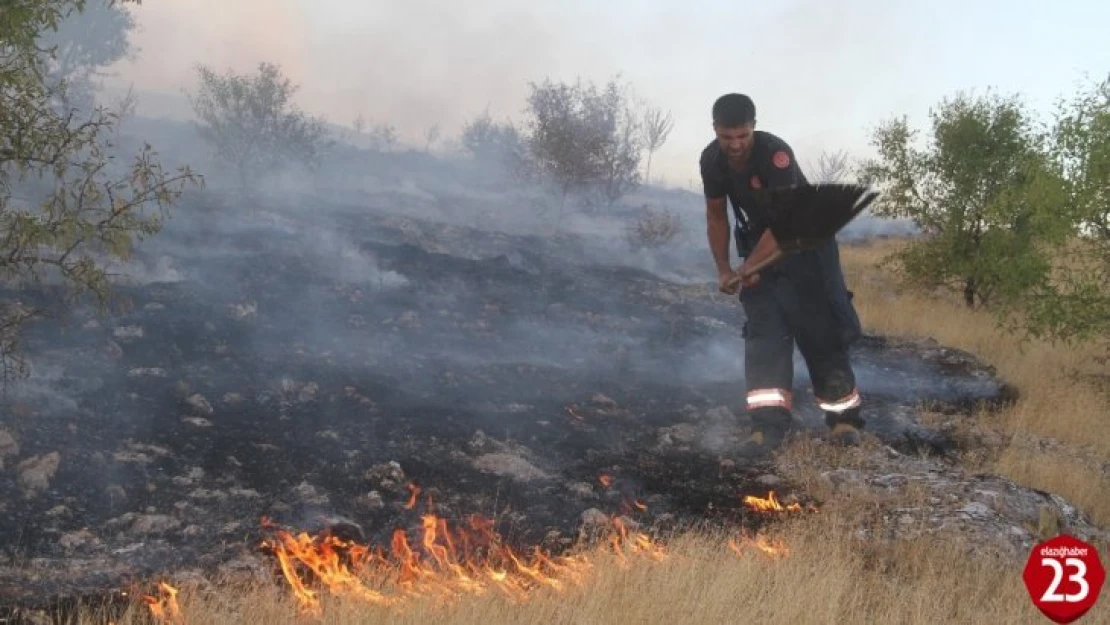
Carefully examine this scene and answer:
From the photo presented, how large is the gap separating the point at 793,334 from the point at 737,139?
4.57ft

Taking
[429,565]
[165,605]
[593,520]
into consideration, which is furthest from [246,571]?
[593,520]

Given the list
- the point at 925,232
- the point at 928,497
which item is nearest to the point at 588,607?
the point at 928,497

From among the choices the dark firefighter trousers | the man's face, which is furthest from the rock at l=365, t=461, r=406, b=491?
the man's face

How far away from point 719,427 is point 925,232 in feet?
28.9

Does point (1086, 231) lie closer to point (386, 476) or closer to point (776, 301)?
point (776, 301)

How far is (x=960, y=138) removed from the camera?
40.0 feet

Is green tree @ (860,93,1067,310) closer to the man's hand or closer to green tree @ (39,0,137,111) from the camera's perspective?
the man's hand

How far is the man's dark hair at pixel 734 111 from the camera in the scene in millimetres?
4520

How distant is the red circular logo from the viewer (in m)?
2.88

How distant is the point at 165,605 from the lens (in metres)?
2.63

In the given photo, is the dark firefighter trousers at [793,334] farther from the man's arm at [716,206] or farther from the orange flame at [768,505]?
the orange flame at [768,505]

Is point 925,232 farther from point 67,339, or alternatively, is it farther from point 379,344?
point 67,339

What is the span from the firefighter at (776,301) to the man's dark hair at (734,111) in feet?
0.23

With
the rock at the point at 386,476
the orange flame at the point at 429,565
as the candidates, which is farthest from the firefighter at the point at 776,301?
the rock at the point at 386,476
